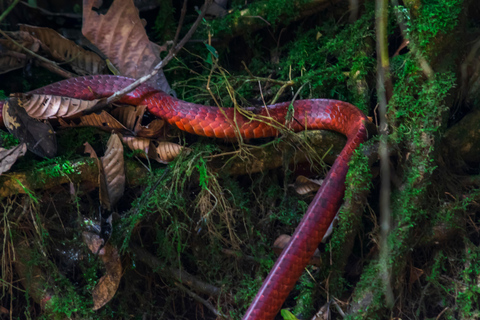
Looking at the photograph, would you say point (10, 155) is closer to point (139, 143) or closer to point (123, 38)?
point (139, 143)

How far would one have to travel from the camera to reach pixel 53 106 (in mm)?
3016

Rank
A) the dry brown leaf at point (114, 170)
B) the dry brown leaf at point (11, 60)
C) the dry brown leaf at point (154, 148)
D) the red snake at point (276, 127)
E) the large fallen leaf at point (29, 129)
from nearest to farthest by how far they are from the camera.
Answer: the red snake at point (276, 127) < the large fallen leaf at point (29, 129) < the dry brown leaf at point (114, 170) < the dry brown leaf at point (154, 148) < the dry brown leaf at point (11, 60)

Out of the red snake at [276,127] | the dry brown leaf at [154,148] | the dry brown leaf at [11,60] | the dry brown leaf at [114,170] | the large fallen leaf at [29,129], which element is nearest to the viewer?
the red snake at [276,127]

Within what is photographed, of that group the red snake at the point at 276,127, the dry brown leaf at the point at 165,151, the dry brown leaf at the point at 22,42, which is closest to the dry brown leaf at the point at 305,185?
the red snake at the point at 276,127

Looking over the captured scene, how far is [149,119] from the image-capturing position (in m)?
3.34

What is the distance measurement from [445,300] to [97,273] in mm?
2375

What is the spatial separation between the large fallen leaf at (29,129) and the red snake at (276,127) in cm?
25

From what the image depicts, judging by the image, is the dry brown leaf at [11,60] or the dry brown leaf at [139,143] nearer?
the dry brown leaf at [139,143]

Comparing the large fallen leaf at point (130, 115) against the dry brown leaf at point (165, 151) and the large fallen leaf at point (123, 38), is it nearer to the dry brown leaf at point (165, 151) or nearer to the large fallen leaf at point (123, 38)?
the dry brown leaf at point (165, 151)

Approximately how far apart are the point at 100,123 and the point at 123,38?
2.80 ft

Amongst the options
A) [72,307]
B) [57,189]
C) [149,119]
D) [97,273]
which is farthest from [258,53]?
[72,307]

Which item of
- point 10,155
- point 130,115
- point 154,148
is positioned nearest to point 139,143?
point 154,148

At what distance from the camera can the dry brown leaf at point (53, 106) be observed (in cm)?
296

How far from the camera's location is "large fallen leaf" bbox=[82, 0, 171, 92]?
11.4 ft
